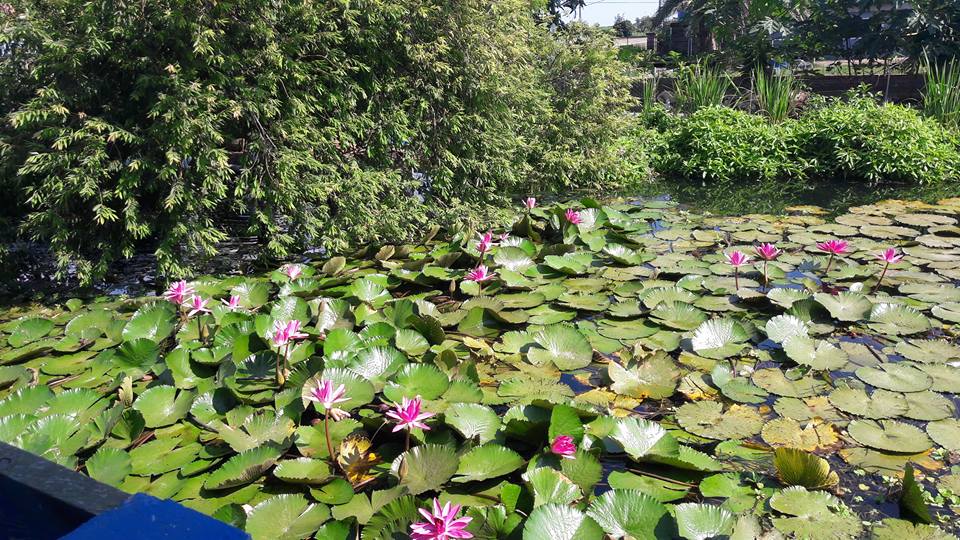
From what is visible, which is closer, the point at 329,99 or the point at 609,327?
the point at 609,327

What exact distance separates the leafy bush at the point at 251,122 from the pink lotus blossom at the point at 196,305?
884 mm

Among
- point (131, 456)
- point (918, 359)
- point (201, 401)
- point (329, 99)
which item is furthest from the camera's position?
point (329, 99)

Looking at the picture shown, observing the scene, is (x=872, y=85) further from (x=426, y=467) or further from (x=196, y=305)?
(x=426, y=467)

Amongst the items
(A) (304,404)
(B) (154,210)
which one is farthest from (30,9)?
(A) (304,404)

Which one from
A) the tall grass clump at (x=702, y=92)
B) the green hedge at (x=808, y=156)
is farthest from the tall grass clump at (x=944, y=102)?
the tall grass clump at (x=702, y=92)

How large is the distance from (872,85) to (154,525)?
11.7m

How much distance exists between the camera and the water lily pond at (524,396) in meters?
1.74

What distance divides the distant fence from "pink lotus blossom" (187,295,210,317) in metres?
9.31

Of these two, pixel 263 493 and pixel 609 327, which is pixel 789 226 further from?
pixel 263 493

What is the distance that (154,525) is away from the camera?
698 millimetres

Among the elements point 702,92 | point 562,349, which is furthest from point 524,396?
point 702,92

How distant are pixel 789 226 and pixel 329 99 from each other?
10.6 feet

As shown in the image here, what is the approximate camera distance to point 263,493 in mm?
1892

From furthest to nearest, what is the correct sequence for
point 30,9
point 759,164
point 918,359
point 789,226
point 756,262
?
point 759,164, point 789,226, point 756,262, point 30,9, point 918,359
